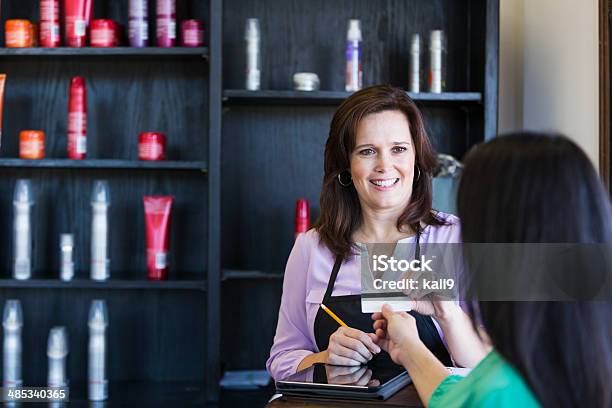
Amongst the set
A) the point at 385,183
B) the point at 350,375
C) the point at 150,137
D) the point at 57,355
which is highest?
the point at 150,137

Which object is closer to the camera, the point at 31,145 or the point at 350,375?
the point at 350,375

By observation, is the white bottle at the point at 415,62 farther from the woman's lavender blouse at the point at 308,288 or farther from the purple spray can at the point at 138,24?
the woman's lavender blouse at the point at 308,288

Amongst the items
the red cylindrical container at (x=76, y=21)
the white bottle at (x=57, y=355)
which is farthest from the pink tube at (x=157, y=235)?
the red cylindrical container at (x=76, y=21)

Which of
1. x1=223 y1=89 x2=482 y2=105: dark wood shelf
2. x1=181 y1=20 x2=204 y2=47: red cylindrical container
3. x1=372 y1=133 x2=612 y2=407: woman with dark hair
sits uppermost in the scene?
x1=181 y1=20 x2=204 y2=47: red cylindrical container

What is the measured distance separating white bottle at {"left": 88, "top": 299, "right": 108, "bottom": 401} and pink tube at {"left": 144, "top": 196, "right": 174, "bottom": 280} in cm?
23

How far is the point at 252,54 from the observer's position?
10.3 ft

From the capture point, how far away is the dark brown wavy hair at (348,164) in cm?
203

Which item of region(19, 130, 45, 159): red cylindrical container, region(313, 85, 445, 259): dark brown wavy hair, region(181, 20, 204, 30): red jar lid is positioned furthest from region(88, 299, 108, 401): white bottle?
region(313, 85, 445, 259): dark brown wavy hair

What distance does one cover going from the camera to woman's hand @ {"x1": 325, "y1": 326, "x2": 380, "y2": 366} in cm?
163

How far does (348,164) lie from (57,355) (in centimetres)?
160

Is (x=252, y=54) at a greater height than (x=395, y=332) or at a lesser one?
greater

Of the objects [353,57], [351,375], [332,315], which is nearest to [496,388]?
[351,375]

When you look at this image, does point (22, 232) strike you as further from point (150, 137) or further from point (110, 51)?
point (110, 51)

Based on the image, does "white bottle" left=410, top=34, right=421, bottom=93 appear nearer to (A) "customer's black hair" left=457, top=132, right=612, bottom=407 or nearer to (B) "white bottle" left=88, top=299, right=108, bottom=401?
(B) "white bottle" left=88, top=299, right=108, bottom=401
